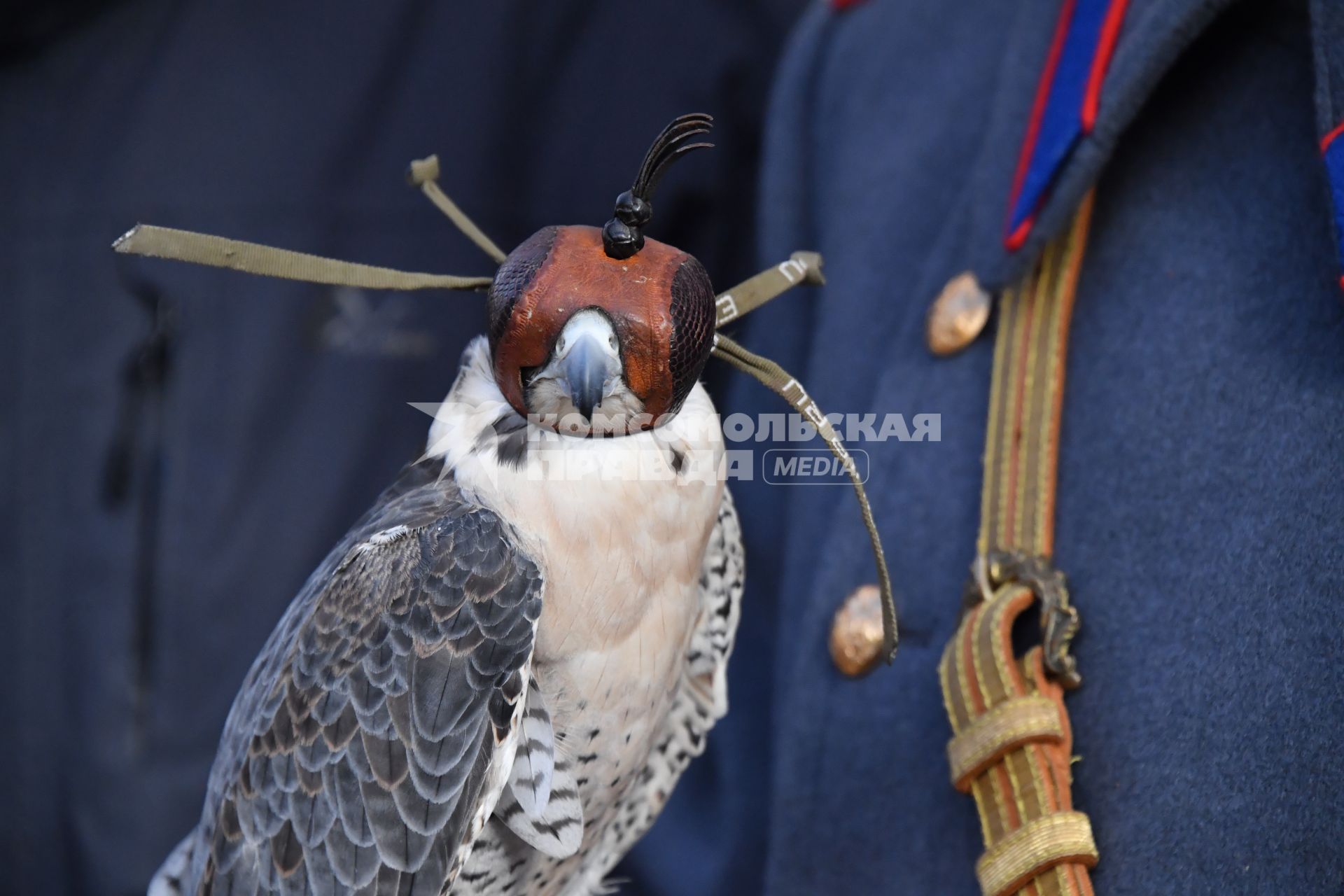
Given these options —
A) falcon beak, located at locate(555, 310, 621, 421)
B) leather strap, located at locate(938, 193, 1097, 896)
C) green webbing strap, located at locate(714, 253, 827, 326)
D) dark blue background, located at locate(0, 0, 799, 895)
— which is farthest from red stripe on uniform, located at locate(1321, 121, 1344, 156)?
dark blue background, located at locate(0, 0, 799, 895)

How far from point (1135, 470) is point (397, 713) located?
45 cm

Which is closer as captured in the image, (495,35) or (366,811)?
(366,811)

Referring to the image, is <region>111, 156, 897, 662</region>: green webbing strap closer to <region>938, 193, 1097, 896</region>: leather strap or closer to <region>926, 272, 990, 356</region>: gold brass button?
<region>938, 193, 1097, 896</region>: leather strap

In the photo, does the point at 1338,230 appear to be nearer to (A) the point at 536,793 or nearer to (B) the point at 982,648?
(B) the point at 982,648

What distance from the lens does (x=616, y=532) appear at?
Result: 48cm

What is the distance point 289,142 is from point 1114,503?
85 centimetres

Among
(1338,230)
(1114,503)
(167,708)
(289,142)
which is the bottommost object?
(167,708)

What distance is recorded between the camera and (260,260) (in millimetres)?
449

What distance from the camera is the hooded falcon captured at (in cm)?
47

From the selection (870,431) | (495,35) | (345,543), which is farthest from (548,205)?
(345,543)

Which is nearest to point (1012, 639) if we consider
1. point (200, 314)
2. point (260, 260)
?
point (260, 260)

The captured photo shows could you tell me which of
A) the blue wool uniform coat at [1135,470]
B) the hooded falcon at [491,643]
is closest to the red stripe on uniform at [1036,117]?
the blue wool uniform coat at [1135,470]

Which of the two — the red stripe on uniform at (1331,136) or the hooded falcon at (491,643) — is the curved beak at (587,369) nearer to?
the hooded falcon at (491,643)

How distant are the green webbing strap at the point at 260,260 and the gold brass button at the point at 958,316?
1.19ft
